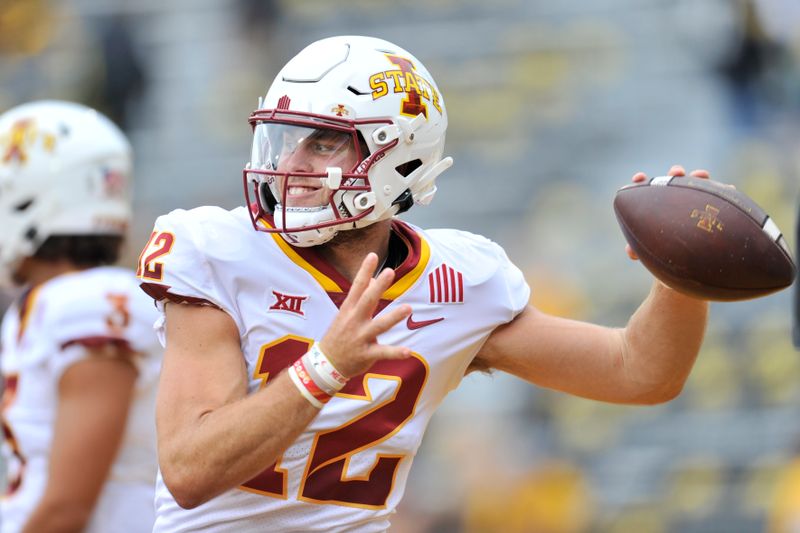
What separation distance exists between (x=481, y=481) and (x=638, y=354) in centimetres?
381

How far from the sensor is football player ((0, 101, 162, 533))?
11.3 feet

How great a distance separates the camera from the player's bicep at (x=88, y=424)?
3424 millimetres

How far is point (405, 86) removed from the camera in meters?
2.82

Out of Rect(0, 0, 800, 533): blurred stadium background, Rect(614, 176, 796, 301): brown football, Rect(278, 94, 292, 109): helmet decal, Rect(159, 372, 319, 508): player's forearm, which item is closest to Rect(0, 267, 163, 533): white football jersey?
Rect(278, 94, 292, 109): helmet decal

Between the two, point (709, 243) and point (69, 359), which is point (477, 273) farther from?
point (69, 359)

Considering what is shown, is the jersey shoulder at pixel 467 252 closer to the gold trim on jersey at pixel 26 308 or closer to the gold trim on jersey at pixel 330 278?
the gold trim on jersey at pixel 330 278

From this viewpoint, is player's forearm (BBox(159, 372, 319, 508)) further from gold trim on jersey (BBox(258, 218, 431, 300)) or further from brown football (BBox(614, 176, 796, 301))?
brown football (BBox(614, 176, 796, 301))

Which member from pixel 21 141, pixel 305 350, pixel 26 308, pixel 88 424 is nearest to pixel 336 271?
pixel 305 350

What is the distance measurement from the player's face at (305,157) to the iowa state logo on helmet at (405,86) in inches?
5.4

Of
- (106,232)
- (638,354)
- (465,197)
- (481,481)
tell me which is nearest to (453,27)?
(465,197)

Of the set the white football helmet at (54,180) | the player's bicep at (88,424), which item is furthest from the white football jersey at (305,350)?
the white football helmet at (54,180)

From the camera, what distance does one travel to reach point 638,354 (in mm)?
2854

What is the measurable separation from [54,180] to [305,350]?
1836mm

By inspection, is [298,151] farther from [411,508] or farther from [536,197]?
[536,197]
